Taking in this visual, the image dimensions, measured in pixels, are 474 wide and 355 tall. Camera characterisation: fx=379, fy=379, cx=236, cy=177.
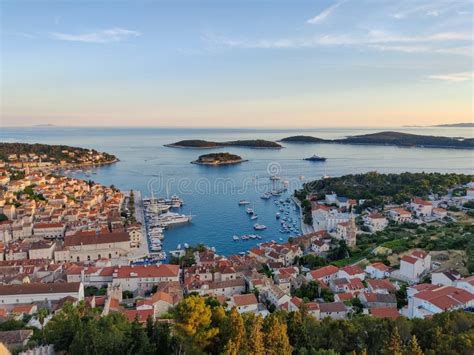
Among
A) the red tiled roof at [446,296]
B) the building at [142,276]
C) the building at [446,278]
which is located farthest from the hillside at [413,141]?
the building at [142,276]

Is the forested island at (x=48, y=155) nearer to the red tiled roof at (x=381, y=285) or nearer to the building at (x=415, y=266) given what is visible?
the red tiled roof at (x=381, y=285)

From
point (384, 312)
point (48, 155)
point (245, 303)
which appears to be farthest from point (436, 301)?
point (48, 155)

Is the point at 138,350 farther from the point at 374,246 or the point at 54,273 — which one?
the point at 374,246

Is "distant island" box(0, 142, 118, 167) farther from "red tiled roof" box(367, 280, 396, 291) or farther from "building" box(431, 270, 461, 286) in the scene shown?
"building" box(431, 270, 461, 286)

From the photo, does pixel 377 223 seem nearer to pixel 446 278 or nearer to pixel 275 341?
pixel 446 278

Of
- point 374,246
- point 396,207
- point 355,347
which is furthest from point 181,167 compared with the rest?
point 355,347

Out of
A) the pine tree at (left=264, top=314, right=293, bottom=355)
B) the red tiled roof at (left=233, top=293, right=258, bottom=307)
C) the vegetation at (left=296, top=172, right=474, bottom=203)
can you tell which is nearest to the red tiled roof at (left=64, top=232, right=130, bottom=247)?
the red tiled roof at (left=233, top=293, right=258, bottom=307)
